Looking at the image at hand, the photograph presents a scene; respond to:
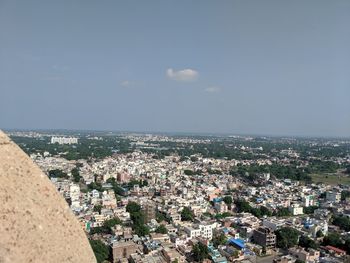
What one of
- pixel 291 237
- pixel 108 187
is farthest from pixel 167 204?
pixel 291 237

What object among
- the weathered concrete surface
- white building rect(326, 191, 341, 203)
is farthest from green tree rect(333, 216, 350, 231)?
the weathered concrete surface

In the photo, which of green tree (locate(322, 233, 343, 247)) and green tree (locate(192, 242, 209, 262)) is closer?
green tree (locate(192, 242, 209, 262))

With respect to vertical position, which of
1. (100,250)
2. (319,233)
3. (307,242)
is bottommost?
(319,233)

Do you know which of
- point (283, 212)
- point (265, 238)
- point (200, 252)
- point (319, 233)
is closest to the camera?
point (200, 252)

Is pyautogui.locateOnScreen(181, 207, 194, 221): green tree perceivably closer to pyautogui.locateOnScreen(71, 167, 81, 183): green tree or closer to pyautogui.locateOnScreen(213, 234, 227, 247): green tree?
pyautogui.locateOnScreen(213, 234, 227, 247): green tree

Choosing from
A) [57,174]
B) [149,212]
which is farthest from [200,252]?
[57,174]

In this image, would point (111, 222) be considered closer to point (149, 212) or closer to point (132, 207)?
point (149, 212)

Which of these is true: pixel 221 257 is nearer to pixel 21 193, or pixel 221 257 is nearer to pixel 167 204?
pixel 167 204

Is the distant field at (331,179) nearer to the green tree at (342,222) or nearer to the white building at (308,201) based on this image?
the white building at (308,201)
